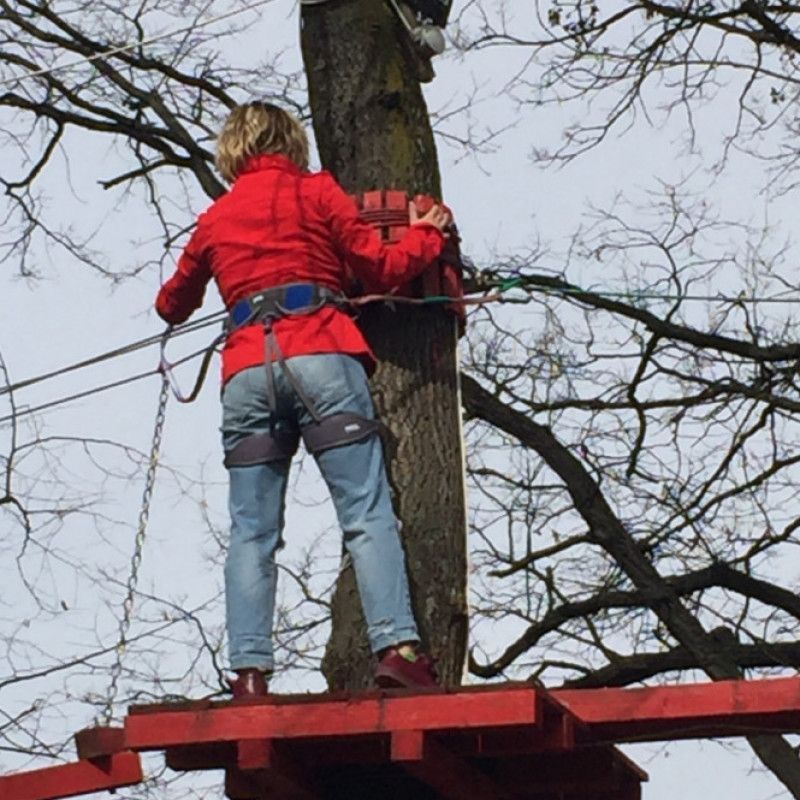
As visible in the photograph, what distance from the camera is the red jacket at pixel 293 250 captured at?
6547 mm

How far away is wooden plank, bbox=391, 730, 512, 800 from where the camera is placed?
5910 mm

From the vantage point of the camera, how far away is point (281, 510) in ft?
21.8

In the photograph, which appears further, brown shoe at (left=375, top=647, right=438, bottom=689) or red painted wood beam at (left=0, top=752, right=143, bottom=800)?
red painted wood beam at (left=0, top=752, right=143, bottom=800)

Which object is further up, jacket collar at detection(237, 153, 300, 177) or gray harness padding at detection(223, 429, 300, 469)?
jacket collar at detection(237, 153, 300, 177)

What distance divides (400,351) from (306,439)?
2.35 feet

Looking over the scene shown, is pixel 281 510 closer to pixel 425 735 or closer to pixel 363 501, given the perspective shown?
pixel 363 501

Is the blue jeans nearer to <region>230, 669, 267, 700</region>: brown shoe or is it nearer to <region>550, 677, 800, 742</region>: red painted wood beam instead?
<region>230, 669, 267, 700</region>: brown shoe

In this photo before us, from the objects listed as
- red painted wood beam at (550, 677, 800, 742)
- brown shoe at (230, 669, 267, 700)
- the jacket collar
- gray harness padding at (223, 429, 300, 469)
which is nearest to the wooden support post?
brown shoe at (230, 669, 267, 700)

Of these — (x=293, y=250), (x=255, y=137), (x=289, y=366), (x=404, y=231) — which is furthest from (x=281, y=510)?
(x=255, y=137)

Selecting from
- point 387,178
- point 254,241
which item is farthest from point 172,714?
point 387,178

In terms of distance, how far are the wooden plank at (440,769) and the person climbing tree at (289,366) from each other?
25 cm

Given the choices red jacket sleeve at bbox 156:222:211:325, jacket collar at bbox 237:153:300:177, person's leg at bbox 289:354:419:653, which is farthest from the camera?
red jacket sleeve at bbox 156:222:211:325

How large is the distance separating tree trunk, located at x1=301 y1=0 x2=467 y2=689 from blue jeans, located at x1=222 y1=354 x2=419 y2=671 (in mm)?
446

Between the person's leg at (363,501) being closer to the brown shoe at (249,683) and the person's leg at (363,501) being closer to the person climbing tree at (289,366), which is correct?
the person climbing tree at (289,366)
